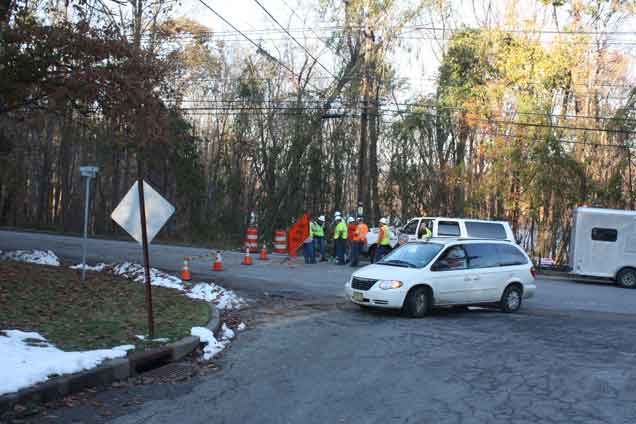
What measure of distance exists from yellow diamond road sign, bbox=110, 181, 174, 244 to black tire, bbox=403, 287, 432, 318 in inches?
197

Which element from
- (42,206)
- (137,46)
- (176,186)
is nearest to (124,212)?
(137,46)

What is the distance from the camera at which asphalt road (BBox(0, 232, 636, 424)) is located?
625cm

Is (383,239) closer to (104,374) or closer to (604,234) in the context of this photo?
(604,234)

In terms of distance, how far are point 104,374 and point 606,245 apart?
19.9 m

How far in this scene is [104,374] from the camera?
7.30 meters

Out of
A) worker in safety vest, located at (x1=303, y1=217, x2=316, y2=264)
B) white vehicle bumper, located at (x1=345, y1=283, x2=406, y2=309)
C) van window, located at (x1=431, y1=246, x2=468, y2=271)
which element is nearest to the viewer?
white vehicle bumper, located at (x1=345, y1=283, x2=406, y2=309)

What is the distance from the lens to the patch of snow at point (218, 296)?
44.3 ft

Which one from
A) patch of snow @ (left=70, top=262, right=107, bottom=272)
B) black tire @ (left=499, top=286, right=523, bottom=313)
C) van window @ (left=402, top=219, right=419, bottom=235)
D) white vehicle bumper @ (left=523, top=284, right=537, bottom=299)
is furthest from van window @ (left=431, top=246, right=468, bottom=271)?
patch of snow @ (left=70, top=262, right=107, bottom=272)

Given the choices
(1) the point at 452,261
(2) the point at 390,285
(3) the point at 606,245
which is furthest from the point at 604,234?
(2) the point at 390,285

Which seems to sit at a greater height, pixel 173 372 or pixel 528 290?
pixel 528 290

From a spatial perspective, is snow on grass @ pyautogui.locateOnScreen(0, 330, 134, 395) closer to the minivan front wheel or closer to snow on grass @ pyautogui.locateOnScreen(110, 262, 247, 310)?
snow on grass @ pyautogui.locateOnScreen(110, 262, 247, 310)

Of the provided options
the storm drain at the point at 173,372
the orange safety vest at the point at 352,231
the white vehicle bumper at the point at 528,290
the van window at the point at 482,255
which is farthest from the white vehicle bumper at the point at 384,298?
the orange safety vest at the point at 352,231

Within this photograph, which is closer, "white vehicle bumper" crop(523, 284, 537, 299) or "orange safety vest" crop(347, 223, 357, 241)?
"white vehicle bumper" crop(523, 284, 537, 299)

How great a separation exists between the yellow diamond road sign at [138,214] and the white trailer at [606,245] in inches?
688
